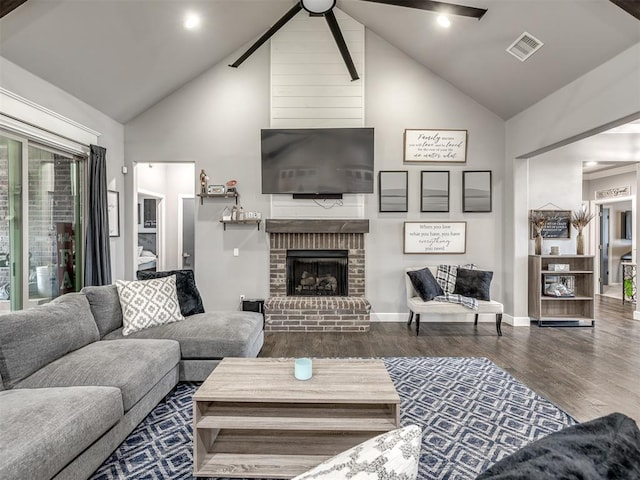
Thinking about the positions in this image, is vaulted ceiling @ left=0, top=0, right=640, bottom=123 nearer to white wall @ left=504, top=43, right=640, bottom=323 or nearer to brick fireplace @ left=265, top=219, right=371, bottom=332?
white wall @ left=504, top=43, right=640, bottom=323

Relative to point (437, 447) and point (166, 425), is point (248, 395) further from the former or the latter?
point (437, 447)

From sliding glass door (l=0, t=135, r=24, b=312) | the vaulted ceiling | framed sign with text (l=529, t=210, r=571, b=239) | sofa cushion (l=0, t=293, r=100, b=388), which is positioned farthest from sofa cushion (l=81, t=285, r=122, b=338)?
framed sign with text (l=529, t=210, r=571, b=239)

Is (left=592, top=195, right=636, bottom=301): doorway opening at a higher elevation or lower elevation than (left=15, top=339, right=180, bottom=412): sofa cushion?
higher

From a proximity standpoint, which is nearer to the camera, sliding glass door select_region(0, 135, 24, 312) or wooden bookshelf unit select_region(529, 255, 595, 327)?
sliding glass door select_region(0, 135, 24, 312)

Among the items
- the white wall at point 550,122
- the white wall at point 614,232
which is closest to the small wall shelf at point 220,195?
the white wall at point 550,122

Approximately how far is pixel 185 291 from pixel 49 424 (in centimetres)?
198

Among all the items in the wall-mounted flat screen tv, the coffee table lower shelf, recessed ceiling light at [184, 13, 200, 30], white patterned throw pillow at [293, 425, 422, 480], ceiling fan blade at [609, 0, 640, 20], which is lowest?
the coffee table lower shelf

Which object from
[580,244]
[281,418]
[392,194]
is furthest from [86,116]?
[580,244]

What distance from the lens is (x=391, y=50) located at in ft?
16.3

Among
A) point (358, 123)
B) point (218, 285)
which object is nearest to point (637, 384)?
point (358, 123)

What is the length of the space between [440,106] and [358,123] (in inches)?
47.8

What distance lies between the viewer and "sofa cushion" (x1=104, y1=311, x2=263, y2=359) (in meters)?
2.82

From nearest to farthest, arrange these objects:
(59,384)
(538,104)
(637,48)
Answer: (59,384)
(637,48)
(538,104)

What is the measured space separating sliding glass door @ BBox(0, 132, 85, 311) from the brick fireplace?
7.65ft
